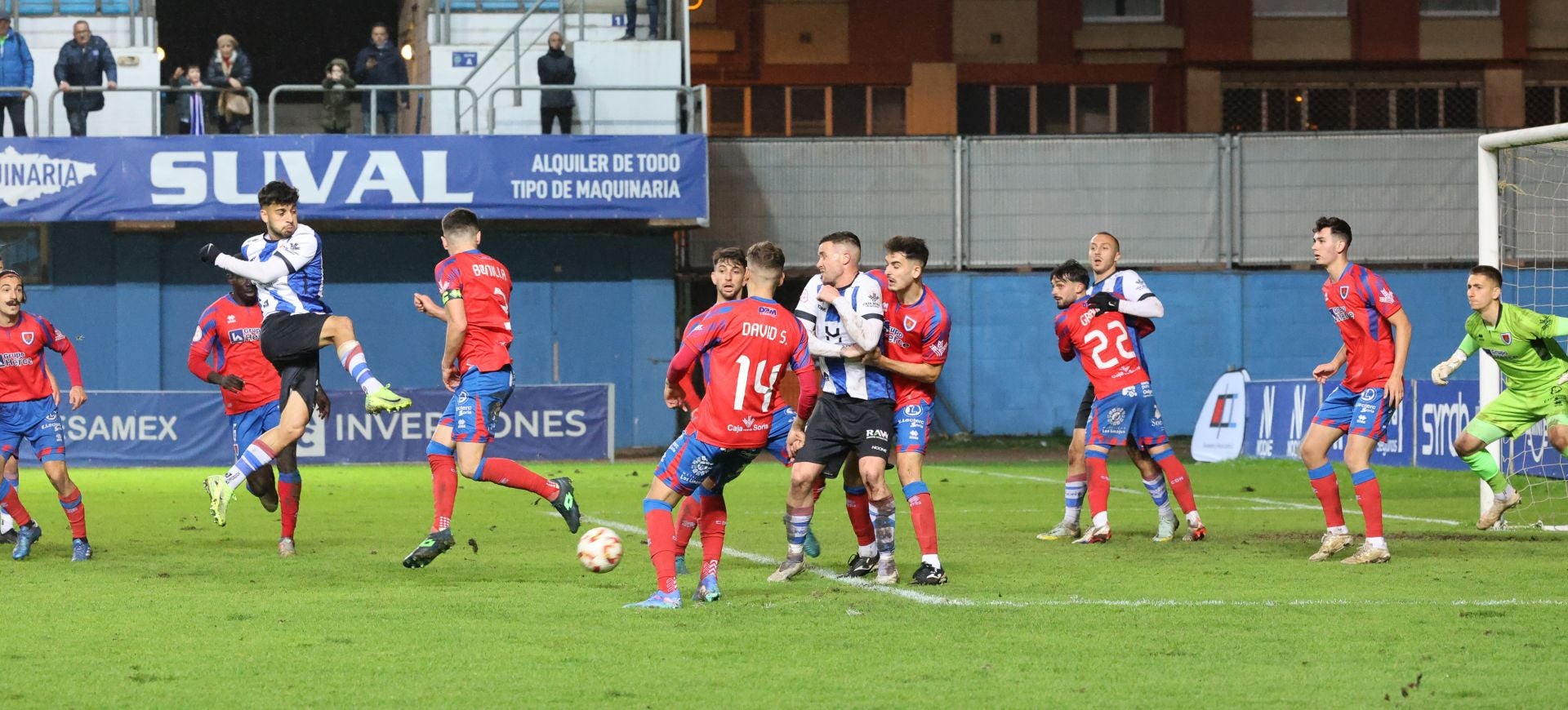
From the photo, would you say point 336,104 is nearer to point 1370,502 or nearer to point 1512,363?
point 1512,363

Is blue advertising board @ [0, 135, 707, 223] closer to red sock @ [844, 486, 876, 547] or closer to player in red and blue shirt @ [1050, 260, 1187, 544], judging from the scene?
player in red and blue shirt @ [1050, 260, 1187, 544]

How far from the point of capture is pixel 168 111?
2802cm

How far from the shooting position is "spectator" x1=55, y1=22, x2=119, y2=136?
26.7 meters

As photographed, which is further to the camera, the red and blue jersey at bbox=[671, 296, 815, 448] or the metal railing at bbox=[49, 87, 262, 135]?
the metal railing at bbox=[49, 87, 262, 135]

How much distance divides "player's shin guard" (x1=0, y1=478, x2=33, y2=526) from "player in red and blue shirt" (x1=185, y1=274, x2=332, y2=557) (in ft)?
4.76

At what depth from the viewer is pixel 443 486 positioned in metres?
10.5

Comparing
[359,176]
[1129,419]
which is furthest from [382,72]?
[1129,419]

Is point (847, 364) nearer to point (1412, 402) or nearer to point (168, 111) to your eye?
point (1412, 402)

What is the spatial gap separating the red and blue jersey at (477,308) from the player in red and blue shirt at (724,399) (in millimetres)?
2423

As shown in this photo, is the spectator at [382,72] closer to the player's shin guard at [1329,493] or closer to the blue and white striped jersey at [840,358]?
the blue and white striped jersey at [840,358]

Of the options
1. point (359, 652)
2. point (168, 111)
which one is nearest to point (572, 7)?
point (168, 111)

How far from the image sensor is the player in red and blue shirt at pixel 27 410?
1137cm

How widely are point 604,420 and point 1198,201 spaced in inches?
468

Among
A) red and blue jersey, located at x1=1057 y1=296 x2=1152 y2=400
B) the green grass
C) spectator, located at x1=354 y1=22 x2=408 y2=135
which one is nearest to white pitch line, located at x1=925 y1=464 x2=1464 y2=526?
the green grass
